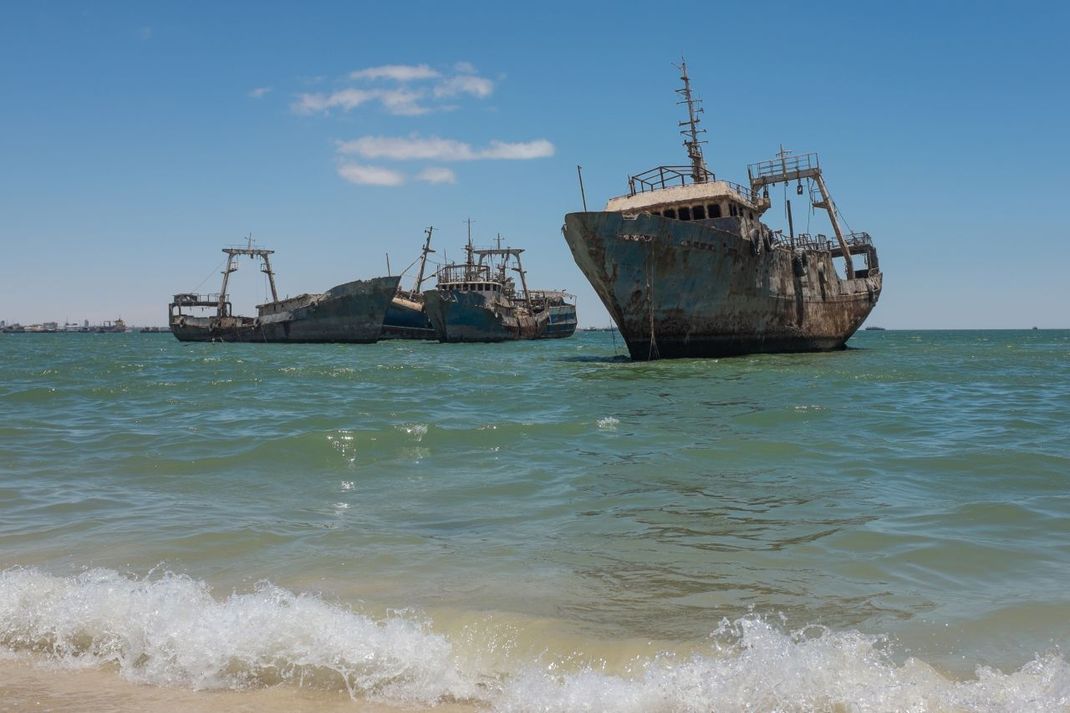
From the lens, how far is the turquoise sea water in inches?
122

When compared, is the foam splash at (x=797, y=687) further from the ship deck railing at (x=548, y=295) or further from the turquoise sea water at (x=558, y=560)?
the ship deck railing at (x=548, y=295)

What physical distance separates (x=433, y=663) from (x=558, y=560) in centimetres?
160

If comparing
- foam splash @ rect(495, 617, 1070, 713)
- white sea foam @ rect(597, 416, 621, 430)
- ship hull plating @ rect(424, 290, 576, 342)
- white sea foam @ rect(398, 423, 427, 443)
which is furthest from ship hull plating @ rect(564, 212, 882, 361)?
ship hull plating @ rect(424, 290, 576, 342)

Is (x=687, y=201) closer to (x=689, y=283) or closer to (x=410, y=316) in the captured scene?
(x=689, y=283)

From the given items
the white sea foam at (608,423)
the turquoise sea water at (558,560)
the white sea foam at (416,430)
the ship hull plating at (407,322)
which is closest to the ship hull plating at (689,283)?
the white sea foam at (608,423)

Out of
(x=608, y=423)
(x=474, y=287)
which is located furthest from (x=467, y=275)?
(x=608, y=423)

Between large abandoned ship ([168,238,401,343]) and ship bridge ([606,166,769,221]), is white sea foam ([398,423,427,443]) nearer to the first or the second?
ship bridge ([606,166,769,221])

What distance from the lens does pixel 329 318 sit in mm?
51656

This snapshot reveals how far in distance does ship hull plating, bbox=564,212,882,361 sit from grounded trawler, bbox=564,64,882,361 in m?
0.03

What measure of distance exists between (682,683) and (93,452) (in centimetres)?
815

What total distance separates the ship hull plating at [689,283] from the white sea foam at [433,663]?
63.5ft

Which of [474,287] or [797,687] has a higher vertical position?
[474,287]

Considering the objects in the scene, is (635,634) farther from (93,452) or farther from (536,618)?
(93,452)

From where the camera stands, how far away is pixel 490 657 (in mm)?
3303
